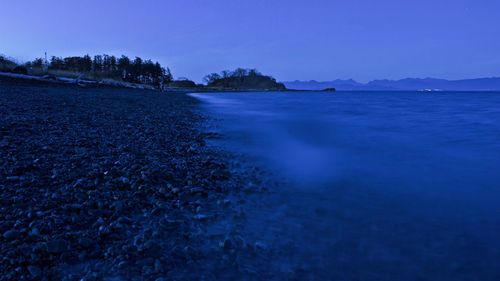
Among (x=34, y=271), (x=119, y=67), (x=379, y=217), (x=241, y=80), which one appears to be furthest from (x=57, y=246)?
(x=241, y=80)

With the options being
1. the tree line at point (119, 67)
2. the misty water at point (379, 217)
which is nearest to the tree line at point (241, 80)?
the tree line at point (119, 67)

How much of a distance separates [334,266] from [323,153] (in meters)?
6.20

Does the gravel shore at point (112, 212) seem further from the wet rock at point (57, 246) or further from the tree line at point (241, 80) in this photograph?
the tree line at point (241, 80)

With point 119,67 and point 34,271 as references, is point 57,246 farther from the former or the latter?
point 119,67

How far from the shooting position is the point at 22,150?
210 inches

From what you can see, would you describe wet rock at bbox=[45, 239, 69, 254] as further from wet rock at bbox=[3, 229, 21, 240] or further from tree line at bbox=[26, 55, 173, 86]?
tree line at bbox=[26, 55, 173, 86]

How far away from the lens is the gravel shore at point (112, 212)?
247 centimetres

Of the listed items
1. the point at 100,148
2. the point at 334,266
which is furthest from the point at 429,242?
the point at 100,148

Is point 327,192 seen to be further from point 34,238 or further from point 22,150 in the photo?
point 22,150

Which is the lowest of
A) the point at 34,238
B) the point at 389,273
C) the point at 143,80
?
the point at 389,273

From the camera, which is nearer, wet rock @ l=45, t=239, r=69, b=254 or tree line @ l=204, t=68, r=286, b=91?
wet rock @ l=45, t=239, r=69, b=254

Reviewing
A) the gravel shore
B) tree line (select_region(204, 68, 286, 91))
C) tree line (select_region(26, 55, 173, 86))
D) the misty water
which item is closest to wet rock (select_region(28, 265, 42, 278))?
the gravel shore

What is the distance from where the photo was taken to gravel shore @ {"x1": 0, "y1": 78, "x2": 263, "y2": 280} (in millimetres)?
2467

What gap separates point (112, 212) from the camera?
11.1ft
